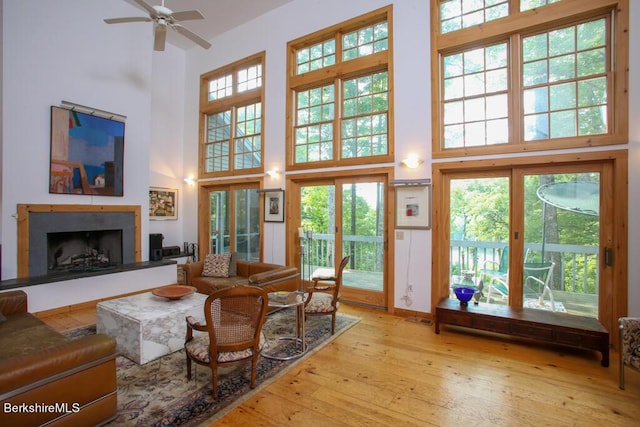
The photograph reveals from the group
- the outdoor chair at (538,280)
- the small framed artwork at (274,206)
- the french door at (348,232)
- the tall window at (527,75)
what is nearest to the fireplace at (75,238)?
the small framed artwork at (274,206)

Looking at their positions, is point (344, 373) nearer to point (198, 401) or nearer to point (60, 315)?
point (198, 401)

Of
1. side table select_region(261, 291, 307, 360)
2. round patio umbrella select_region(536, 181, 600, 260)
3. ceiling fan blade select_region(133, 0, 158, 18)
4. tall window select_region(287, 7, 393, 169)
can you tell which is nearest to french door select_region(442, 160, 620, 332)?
round patio umbrella select_region(536, 181, 600, 260)

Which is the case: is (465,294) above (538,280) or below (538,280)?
below

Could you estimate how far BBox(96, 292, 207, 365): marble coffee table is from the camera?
2811mm

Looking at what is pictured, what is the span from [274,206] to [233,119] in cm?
233

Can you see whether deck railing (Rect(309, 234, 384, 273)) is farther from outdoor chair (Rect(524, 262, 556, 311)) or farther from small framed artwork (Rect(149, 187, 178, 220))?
small framed artwork (Rect(149, 187, 178, 220))

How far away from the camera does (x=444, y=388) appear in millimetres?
2451

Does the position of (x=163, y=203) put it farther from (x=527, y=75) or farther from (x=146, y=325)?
(x=527, y=75)

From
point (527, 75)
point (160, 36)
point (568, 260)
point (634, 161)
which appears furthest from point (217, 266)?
point (634, 161)

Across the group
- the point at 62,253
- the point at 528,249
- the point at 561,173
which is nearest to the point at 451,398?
the point at 528,249

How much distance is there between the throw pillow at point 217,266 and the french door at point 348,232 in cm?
129

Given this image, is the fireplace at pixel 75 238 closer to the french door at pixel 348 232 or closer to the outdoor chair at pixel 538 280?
the french door at pixel 348 232

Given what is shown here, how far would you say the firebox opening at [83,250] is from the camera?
4.76m

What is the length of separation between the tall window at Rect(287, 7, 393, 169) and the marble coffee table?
3.09 metres
